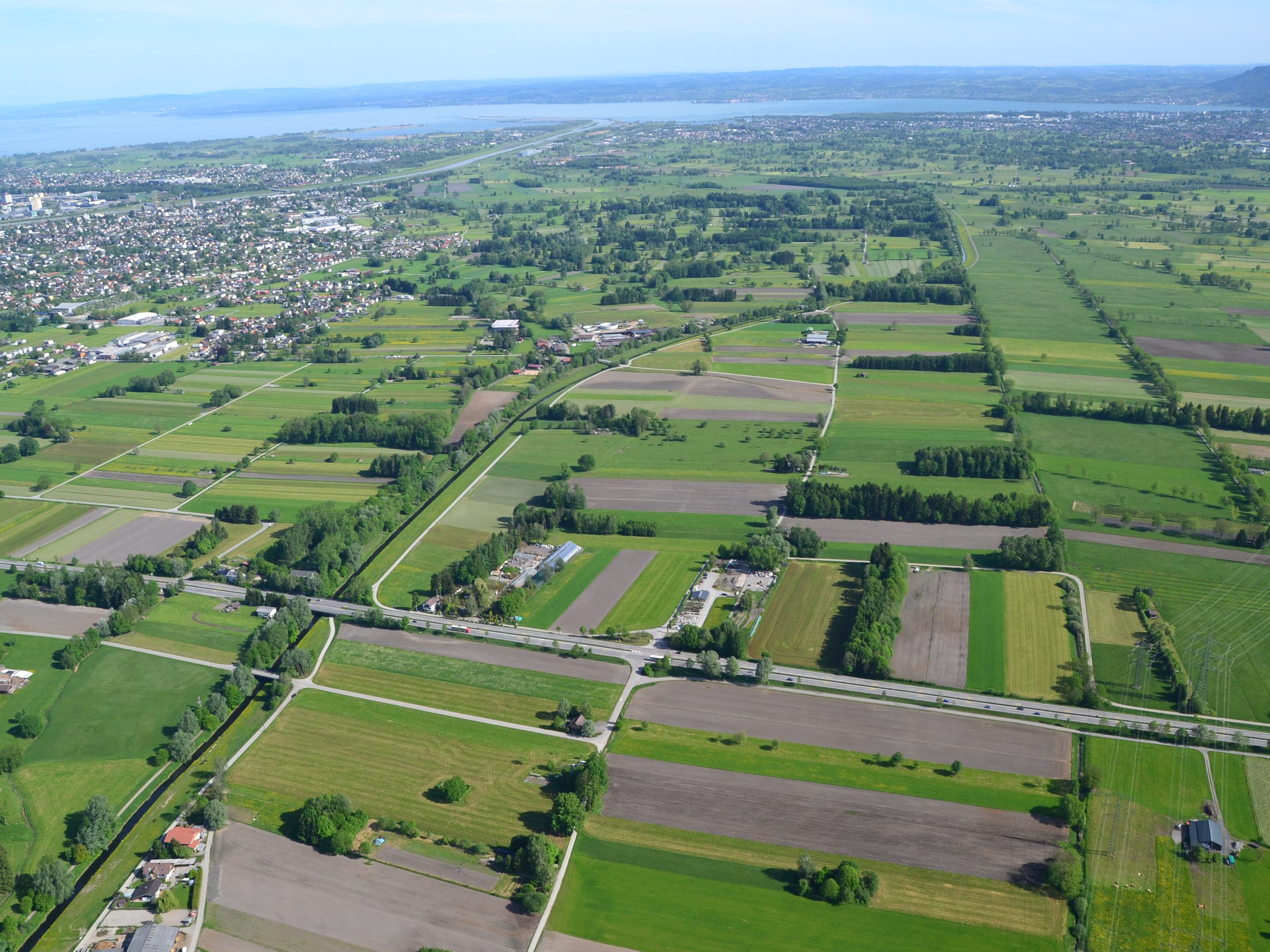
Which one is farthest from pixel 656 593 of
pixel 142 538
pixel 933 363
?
pixel 933 363

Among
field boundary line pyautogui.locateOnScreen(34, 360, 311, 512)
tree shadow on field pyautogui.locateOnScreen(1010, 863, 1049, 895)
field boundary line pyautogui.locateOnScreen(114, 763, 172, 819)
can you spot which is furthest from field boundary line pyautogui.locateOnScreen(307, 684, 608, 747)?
field boundary line pyautogui.locateOnScreen(34, 360, 311, 512)

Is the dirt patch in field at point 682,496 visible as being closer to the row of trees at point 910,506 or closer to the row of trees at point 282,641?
the row of trees at point 910,506

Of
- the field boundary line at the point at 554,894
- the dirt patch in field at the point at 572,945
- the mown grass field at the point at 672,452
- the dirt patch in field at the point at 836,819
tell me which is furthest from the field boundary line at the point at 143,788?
the mown grass field at the point at 672,452

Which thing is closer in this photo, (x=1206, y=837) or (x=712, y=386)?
(x=1206, y=837)

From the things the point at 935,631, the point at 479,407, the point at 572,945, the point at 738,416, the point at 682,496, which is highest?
the point at 479,407

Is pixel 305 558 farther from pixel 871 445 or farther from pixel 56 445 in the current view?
pixel 871 445

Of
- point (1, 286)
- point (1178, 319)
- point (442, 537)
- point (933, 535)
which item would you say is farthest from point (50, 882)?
point (1, 286)

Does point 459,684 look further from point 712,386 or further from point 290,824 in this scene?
point 712,386
